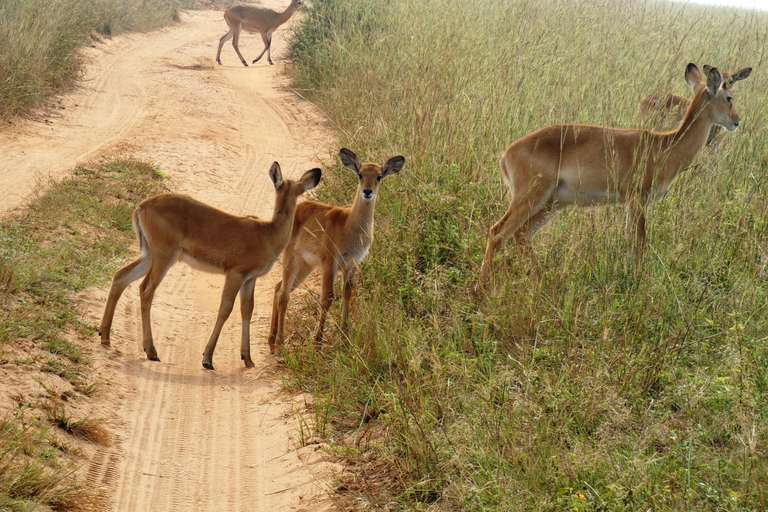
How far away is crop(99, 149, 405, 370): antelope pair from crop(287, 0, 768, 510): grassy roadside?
1.40 feet

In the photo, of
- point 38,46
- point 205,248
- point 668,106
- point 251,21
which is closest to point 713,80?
point 668,106

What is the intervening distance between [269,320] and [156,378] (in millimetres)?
1516

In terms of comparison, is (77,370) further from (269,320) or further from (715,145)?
(715,145)

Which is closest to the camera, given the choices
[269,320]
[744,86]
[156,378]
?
[156,378]

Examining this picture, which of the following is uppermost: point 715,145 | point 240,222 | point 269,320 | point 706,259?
point 715,145

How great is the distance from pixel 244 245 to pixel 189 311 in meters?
1.20

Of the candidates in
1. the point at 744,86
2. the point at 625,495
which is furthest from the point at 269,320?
the point at 744,86

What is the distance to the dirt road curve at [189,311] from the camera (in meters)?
4.12

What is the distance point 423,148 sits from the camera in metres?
7.50

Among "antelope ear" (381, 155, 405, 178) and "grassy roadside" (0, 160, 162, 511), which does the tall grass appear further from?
"antelope ear" (381, 155, 405, 178)

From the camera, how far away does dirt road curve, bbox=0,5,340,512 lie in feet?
13.5

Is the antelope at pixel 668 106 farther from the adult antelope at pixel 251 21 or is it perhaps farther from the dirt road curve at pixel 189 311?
the adult antelope at pixel 251 21

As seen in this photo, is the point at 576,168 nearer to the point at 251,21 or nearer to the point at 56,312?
the point at 56,312

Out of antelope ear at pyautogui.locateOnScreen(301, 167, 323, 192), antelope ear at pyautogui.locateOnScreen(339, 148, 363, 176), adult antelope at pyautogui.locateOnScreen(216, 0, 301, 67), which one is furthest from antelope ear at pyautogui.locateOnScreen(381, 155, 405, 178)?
adult antelope at pyautogui.locateOnScreen(216, 0, 301, 67)
